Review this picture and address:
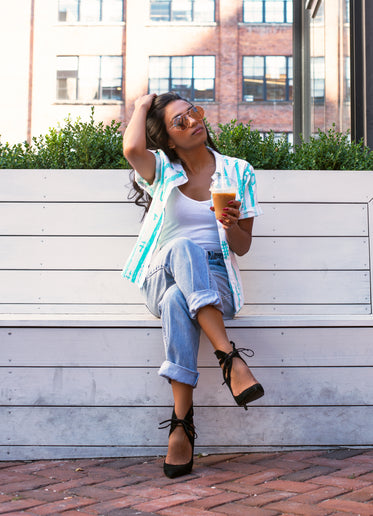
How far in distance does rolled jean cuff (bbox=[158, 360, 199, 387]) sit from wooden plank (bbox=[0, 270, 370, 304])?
82 cm

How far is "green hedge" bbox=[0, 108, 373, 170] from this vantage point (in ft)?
10.0

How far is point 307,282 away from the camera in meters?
2.77

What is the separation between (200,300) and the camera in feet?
6.57

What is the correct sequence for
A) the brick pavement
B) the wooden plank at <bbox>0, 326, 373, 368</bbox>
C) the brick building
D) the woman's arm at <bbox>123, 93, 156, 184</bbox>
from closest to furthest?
the brick pavement → the wooden plank at <bbox>0, 326, 373, 368</bbox> → the woman's arm at <bbox>123, 93, 156, 184</bbox> → the brick building

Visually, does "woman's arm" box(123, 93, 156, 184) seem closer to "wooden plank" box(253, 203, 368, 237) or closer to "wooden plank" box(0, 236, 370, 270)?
"wooden plank" box(0, 236, 370, 270)

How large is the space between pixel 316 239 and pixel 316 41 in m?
3.56

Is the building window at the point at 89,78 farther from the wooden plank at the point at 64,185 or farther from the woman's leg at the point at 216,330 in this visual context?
the woman's leg at the point at 216,330

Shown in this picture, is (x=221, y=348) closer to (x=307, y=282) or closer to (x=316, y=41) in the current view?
(x=307, y=282)

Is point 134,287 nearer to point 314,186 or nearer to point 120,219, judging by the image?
point 120,219

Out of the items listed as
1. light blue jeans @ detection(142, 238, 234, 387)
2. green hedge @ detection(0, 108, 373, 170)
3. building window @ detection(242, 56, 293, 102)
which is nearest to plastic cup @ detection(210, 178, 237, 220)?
light blue jeans @ detection(142, 238, 234, 387)

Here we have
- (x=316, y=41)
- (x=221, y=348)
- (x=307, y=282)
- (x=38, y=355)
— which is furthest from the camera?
(x=316, y=41)

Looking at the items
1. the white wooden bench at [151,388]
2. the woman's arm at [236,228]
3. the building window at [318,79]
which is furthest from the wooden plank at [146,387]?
the building window at [318,79]

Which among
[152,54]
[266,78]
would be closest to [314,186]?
[152,54]

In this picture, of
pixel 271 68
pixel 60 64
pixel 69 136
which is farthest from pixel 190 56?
pixel 69 136
